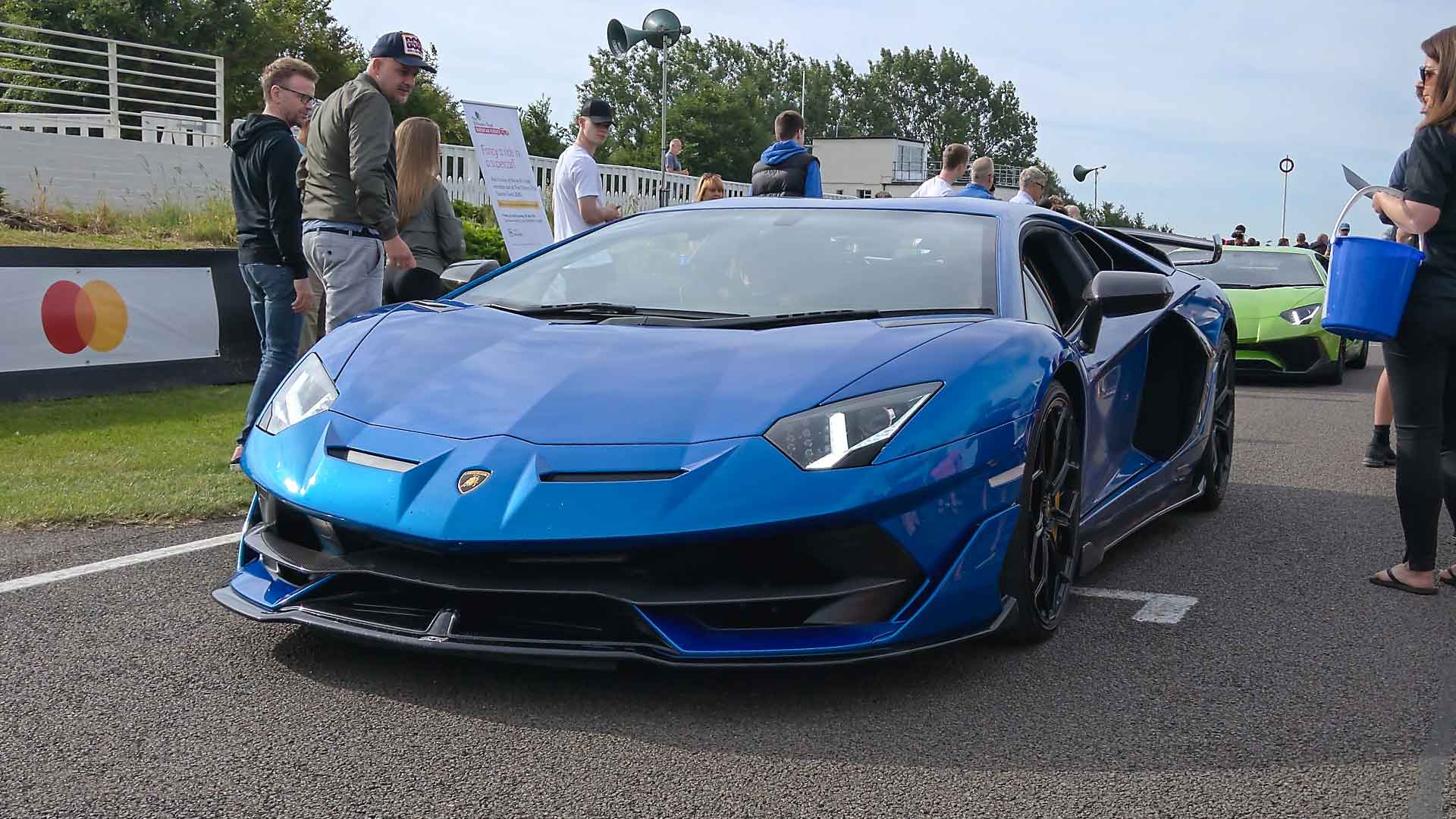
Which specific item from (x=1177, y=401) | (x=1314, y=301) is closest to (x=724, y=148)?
(x=1314, y=301)

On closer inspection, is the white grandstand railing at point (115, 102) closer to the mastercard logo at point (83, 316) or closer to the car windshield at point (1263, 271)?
the mastercard logo at point (83, 316)

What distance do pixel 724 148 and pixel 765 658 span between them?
98960 mm

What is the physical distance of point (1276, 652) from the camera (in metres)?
3.65

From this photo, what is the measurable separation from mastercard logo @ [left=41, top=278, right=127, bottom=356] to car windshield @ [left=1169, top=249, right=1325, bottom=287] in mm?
8711

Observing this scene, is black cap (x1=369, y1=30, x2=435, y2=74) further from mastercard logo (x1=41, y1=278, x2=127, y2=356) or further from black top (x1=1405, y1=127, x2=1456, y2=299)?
black top (x1=1405, y1=127, x2=1456, y2=299)

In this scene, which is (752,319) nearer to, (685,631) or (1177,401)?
(685,631)

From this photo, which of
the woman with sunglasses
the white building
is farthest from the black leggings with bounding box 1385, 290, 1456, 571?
the white building

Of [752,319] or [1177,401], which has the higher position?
[752,319]

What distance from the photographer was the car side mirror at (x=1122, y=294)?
4.03m

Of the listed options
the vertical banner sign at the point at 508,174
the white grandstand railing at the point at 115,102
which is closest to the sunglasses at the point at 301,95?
the vertical banner sign at the point at 508,174

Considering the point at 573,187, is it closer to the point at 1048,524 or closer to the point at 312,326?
the point at 312,326

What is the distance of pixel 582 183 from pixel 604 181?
49.5ft

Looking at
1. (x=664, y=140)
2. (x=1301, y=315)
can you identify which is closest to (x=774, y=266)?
(x=1301, y=315)

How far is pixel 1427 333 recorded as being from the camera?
14.1 ft
